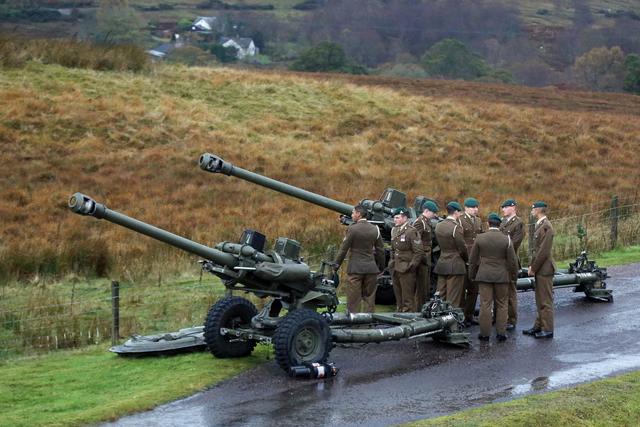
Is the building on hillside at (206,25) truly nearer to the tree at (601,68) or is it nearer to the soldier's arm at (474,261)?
the tree at (601,68)

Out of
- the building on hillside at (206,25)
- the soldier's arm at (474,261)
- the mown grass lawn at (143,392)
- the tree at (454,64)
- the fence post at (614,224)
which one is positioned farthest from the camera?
the building on hillside at (206,25)

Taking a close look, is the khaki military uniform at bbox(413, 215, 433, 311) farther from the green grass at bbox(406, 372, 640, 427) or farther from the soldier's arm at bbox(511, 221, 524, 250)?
the green grass at bbox(406, 372, 640, 427)

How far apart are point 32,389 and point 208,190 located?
18449 mm

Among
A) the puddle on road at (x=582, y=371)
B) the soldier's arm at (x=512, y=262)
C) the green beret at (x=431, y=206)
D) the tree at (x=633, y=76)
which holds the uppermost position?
the tree at (x=633, y=76)

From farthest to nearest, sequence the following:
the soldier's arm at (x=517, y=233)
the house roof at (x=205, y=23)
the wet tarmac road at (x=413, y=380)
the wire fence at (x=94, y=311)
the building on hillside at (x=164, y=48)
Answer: the house roof at (x=205, y=23), the building on hillside at (x=164, y=48), the soldier's arm at (x=517, y=233), the wire fence at (x=94, y=311), the wet tarmac road at (x=413, y=380)

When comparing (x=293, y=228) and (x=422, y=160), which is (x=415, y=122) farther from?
(x=293, y=228)

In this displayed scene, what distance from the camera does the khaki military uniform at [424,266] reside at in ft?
54.9

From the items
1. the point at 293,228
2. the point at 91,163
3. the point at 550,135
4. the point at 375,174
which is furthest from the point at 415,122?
the point at 293,228

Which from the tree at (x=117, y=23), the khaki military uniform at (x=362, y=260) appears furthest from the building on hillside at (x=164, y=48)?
the khaki military uniform at (x=362, y=260)

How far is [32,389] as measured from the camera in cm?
1331

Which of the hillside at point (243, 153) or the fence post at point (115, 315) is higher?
the hillside at point (243, 153)

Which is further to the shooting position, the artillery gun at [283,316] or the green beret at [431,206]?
the green beret at [431,206]

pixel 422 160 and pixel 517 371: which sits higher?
pixel 422 160

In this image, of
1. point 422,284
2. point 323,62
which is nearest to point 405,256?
point 422,284
